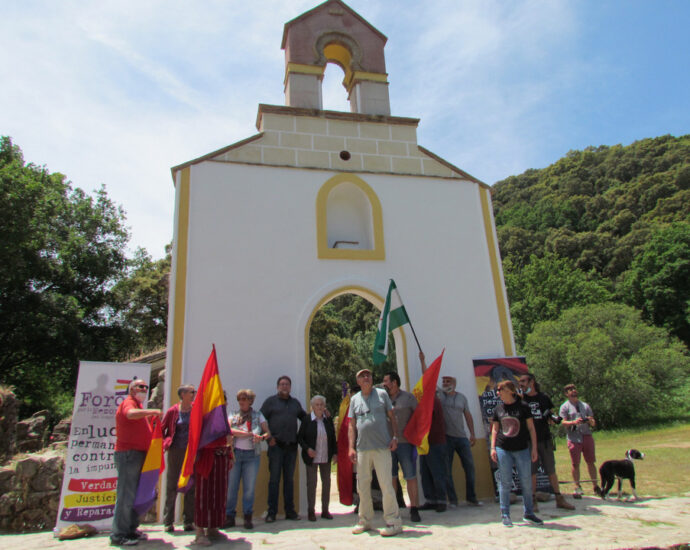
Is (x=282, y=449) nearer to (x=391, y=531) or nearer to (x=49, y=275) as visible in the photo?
(x=391, y=531)

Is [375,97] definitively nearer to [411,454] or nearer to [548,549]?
[411,454]

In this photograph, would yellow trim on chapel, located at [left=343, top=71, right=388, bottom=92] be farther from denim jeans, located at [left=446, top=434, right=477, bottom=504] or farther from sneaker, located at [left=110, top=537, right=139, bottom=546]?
sneaker, located at [left=110, top=537, right=139, bottom=546]

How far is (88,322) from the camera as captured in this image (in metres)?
A: 22.4

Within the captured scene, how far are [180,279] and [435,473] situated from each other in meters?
4.56

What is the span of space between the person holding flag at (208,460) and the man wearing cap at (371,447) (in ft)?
4.44

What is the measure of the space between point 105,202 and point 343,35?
20.0 metres

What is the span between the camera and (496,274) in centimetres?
842

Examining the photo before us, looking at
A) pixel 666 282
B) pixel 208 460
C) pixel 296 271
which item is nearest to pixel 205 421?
pixel 208 460

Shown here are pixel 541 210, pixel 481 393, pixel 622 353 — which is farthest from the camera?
pixel 541 210

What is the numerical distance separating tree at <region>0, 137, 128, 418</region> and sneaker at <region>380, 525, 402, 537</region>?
16.1m

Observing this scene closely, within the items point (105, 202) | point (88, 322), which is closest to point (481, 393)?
point (88, 322)

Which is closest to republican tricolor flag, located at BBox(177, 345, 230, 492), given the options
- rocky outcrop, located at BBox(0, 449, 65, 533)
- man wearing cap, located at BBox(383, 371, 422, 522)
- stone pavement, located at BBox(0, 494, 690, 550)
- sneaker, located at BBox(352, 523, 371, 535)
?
stone pavement, located at BBox(0, 494, 690, 550)

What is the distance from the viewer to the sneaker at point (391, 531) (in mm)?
4586

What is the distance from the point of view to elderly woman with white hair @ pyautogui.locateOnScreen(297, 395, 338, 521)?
5805 mm
